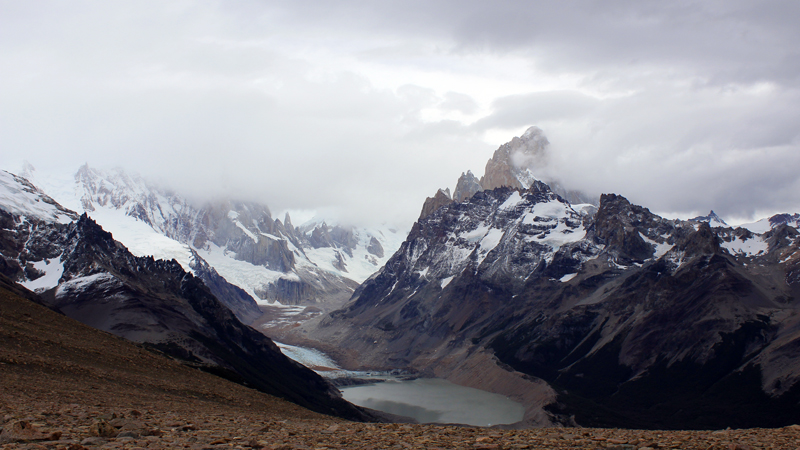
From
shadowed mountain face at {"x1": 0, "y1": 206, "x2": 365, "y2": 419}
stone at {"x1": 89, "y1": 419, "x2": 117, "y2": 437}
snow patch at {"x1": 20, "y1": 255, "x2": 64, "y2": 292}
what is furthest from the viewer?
snow patch at {"x1": 20, "y1": 255, "x2": 64, "y2": 292}

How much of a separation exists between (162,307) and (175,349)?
38.5 meters

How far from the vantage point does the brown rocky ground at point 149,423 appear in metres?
24.0

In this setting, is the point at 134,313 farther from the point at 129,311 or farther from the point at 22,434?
the point at 22,434

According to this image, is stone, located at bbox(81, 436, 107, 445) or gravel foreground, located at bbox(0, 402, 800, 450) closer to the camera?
stone, located at bbox(81, 436, 107, 445)

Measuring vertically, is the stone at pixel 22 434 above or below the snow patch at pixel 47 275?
below

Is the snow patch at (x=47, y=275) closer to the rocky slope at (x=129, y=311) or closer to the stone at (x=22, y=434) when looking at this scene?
the rocky slope at (x=129, y=311)

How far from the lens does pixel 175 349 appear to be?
137375 millimetres

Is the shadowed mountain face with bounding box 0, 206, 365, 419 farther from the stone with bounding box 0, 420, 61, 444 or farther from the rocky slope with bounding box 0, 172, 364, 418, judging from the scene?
the stone with bounding box 0, 420, 61, 444

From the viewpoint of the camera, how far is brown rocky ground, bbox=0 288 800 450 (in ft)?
78.7

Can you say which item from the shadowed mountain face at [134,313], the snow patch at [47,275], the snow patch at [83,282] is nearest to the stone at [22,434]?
the shadowed mountain face at [134,313]

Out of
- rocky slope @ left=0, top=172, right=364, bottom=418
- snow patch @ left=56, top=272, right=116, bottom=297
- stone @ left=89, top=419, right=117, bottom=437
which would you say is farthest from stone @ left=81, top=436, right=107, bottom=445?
snow patch @ left=56, top=272, right=116, bottom=297

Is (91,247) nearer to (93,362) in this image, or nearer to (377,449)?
(93,362)

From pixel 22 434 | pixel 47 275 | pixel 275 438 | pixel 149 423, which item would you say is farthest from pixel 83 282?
pixel 22 434

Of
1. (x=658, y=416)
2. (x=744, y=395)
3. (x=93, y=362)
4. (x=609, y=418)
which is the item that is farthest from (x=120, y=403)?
(x=744, y=395)
